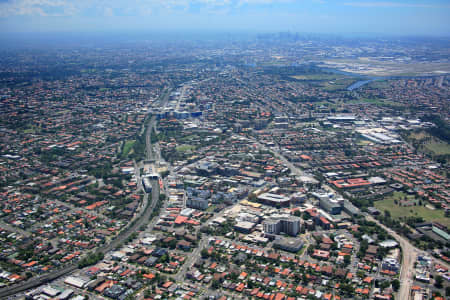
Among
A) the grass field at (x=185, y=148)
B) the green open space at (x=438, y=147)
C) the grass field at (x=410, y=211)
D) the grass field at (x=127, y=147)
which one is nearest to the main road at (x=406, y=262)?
the grass field at (x=410, y=211)

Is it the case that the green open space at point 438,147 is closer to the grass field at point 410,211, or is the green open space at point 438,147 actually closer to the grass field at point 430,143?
the grass field at point 430,143

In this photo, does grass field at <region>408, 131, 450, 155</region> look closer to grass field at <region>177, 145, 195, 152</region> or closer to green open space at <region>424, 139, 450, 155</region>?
green open space at <region>424, 139, 450, 155</region>

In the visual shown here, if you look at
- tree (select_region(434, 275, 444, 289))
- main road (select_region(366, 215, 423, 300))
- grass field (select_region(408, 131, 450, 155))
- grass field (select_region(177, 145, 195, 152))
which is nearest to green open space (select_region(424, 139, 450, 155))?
grass field (select_region(408, 131, 450, 155))

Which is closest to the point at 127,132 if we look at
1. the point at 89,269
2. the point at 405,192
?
the point at 89,269

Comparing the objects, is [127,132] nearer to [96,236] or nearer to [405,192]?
[96,236]

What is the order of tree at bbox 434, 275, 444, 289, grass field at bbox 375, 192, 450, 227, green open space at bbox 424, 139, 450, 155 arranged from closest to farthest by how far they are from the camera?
tree at bbox 434, 275, 444, 289 → grass field at bbox 375, 192, 450, 227 → green open space at bbox 424, 139, 450, 155

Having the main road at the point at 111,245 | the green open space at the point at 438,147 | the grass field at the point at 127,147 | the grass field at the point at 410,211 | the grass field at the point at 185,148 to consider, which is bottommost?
the main road at the point at 111,245

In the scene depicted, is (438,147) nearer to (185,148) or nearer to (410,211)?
(410,211)

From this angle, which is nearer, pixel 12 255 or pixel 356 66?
pixel 12 255
